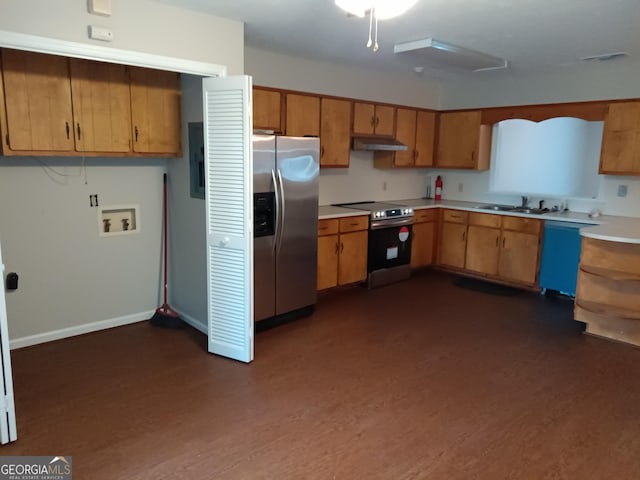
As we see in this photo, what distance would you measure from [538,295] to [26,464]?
197 inches

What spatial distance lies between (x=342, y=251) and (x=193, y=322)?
69.5 inches

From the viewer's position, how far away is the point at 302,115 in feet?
16.1

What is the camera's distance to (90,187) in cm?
390

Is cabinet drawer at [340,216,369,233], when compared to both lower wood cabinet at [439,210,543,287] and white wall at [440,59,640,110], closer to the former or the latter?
lower wood cabinet at [439,210,543,287]

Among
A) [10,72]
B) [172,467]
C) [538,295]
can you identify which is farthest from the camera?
[538,295]

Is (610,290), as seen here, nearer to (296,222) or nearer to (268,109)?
(296,222)

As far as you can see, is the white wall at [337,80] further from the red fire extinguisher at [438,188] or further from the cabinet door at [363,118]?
the red fire extinguisher at [438,188]

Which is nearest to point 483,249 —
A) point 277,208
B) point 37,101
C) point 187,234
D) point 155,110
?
point 277,208

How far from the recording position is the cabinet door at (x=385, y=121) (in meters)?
5.67

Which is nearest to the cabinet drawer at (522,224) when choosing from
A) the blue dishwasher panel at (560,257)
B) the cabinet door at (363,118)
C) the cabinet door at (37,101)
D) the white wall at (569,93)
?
the blue dishwasher panel at (560,257)

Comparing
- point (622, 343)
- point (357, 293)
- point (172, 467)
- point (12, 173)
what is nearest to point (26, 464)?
point (172, 467)

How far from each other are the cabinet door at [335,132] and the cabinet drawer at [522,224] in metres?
2.03

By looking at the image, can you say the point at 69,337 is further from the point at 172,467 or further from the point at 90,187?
the point at 172,467

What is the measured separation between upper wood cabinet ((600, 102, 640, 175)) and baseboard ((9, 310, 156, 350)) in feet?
16.2
